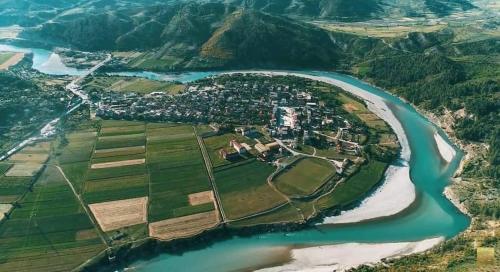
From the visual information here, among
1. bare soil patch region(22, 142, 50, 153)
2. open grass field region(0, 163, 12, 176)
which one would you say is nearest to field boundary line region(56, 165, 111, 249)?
bare soil patch region(22, 142, 50, 153)

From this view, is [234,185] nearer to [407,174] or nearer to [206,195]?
[206,195]

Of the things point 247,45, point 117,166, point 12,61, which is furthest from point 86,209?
point 12,61

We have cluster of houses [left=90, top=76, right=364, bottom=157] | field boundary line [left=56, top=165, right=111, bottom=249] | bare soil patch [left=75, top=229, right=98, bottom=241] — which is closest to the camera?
field boundary line [left=56, top=165, right=111, bottom=249]

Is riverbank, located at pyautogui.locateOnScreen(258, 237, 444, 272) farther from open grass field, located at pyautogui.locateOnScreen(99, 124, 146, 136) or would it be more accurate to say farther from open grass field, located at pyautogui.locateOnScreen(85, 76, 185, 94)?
open grass field, located at pyautogui.locateOnScreen(85, 76, 185, 94)

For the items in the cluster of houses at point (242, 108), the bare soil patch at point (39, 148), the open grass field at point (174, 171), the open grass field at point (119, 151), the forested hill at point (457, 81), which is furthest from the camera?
the cluster of houses at point (242, 108)

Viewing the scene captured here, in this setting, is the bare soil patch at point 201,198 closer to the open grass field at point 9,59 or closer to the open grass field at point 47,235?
the open grass field at point 47,235

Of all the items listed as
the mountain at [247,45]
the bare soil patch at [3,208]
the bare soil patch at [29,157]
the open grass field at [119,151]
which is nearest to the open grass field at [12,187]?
the bare soil patch at [3,208]

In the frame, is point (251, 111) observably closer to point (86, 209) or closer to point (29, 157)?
point (29, 157)
